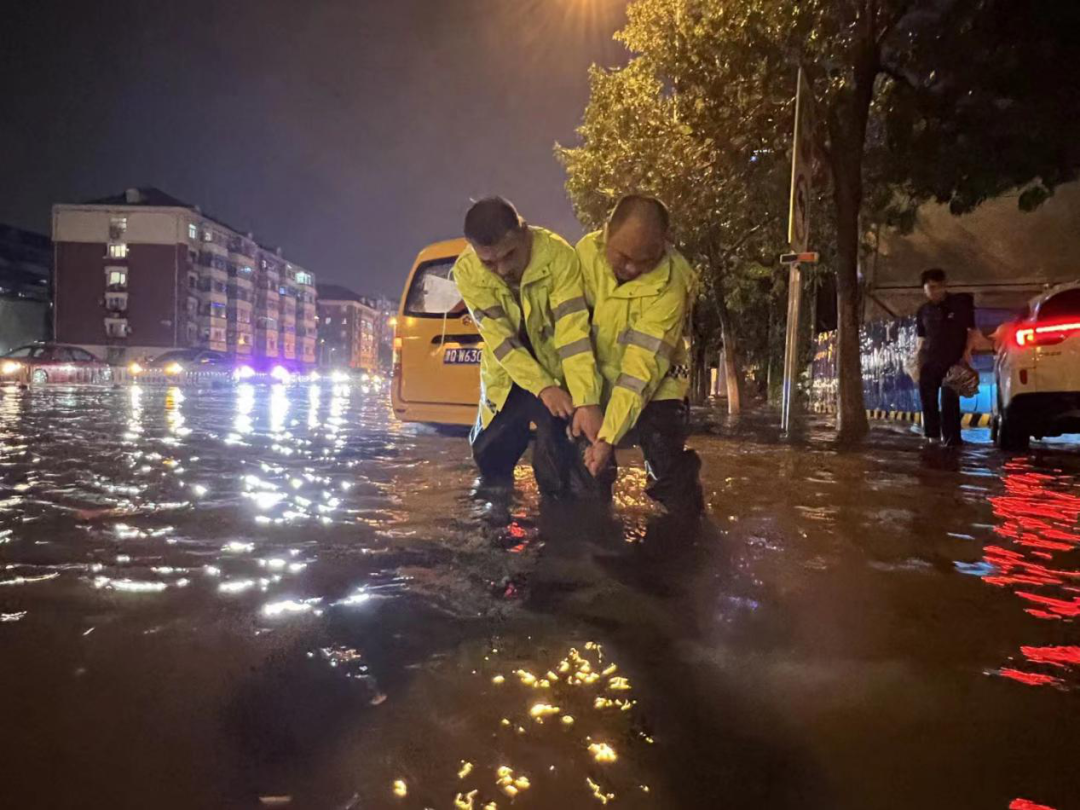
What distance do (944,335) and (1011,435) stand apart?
1214mm

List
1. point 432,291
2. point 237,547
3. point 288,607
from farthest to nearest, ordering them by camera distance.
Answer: point 432,291
point 237,547
point 288,607

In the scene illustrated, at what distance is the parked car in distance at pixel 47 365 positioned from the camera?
23125 millimetres

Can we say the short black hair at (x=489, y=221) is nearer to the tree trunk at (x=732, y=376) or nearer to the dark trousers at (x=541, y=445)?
the dark trousers at (x=541, y=445)

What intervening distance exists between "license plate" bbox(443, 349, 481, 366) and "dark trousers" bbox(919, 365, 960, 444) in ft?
16.1

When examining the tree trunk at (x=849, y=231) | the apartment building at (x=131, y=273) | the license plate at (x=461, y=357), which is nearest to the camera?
the license plate at (x=461, y=357)

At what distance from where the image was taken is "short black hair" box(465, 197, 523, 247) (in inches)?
132

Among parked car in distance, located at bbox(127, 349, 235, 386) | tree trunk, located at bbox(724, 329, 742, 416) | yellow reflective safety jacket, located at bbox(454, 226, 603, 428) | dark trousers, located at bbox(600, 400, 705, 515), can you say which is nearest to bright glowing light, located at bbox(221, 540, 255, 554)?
yellow reflective safety jacket, located at bbox(454, 226, 603, 428)

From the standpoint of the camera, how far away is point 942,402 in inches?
336

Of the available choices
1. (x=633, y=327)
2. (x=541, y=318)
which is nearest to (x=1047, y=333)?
(x=633, y=327)

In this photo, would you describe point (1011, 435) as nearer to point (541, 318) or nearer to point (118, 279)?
point (541, 318)

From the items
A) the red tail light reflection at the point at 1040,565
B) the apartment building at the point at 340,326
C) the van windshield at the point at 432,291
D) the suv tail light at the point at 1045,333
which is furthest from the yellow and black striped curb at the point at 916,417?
the apartment building at the point at 340,326

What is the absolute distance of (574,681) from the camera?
6.04ft

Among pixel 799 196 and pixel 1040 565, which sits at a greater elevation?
pixel 799 196

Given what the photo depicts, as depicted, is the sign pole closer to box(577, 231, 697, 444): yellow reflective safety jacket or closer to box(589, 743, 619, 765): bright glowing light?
box(577, 231, 697, 444): yellow reflective safety jacket
